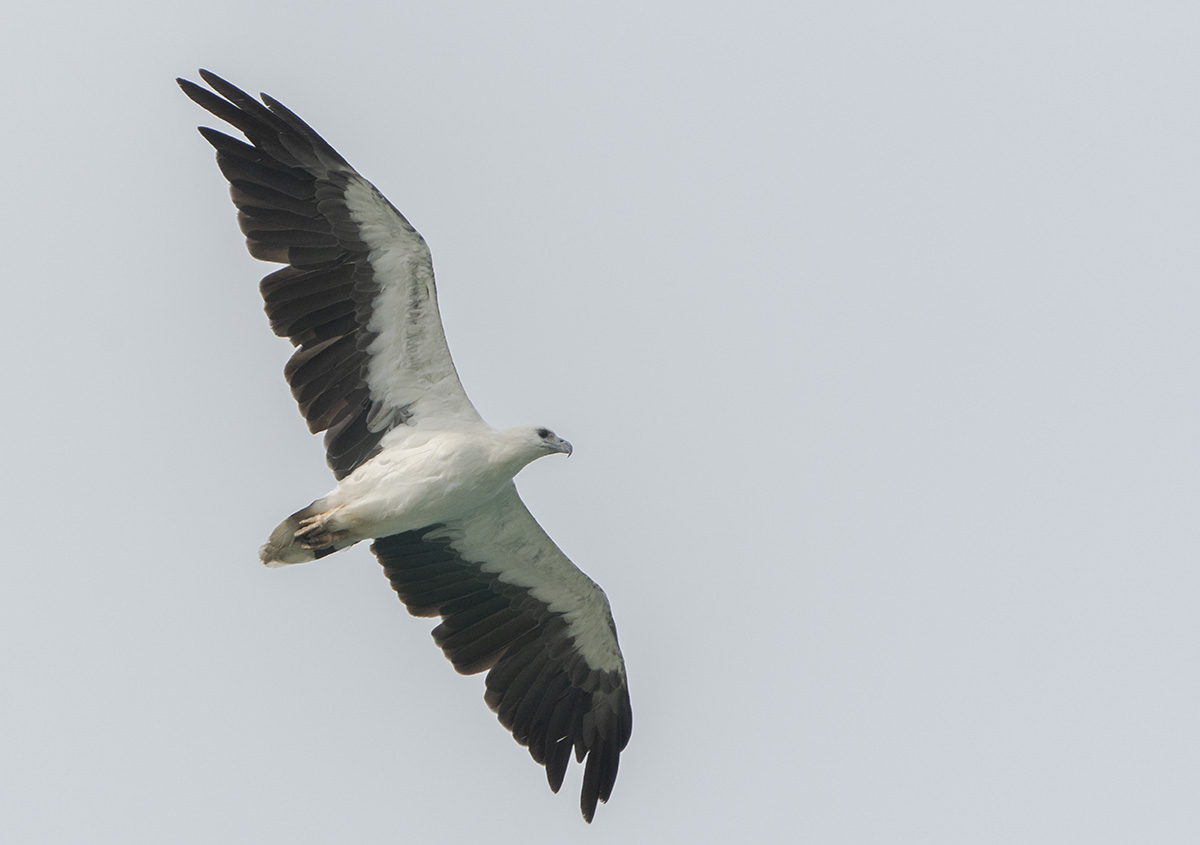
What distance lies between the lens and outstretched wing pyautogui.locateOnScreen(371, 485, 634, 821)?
16453 mm

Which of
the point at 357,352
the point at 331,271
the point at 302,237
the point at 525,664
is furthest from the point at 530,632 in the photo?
the point at 302,237

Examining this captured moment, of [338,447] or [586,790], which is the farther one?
[586,790]

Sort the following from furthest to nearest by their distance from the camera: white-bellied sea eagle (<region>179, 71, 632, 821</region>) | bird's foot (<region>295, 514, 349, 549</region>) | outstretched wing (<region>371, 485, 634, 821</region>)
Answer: outstretched wing (<region>371, 485, 634, 821</region>) → white-bellied sea eagle (<region>179, 71, 632, 821</region>) → bird's foot (<region>295, 514, 349, 549</region>)

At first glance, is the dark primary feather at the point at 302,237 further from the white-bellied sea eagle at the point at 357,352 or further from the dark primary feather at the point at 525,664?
the dark primary feather at the point at 525,664

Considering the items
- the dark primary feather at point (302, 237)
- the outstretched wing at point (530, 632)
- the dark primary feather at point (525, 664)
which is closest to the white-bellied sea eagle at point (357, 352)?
the dark primary feather at point (302, 237)

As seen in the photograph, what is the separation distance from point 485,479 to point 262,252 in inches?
114

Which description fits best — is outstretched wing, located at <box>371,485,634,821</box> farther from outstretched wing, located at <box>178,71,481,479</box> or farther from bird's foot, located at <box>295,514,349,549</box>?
outstretched wing, located at <box>178,71,481,479</box>

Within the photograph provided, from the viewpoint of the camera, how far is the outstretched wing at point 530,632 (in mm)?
16453

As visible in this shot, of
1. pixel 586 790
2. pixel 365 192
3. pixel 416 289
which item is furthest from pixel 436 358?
pixel 586 790

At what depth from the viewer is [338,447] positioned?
51.1 feet

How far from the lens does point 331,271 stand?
15.4 meters

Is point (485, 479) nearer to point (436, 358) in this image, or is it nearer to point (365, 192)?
point (436, 358)

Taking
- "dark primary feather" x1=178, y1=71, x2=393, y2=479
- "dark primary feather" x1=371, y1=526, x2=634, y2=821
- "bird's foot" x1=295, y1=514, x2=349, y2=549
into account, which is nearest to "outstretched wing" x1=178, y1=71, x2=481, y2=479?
"dark primary feather" x1=178, y1=71, x2=393, y2=479

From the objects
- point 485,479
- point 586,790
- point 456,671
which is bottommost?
point 586,790
